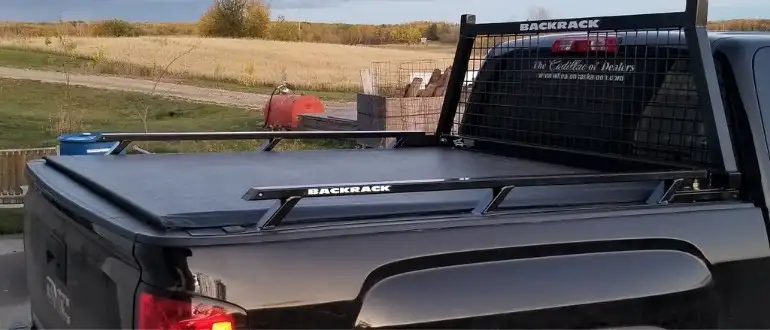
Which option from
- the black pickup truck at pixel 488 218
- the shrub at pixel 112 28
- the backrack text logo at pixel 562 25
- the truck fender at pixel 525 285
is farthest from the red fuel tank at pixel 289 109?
the shrub at pixel 112 28

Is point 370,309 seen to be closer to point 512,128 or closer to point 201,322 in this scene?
point 201,322

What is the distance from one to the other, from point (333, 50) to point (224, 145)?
50.8m

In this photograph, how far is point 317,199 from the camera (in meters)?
3.04

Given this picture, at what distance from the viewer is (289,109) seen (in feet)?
61.2

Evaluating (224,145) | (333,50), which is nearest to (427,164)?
(224,145)

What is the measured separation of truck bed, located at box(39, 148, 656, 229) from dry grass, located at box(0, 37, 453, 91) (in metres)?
29.4

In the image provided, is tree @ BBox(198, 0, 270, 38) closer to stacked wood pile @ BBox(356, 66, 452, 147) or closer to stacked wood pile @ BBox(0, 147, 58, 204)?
stacked wood pile @ BBox(356, 66, 452, 147)

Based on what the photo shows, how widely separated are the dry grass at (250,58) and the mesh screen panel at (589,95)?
2875 cm

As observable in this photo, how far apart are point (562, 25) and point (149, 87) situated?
99.0 ft

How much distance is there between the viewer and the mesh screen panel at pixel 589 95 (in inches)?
154

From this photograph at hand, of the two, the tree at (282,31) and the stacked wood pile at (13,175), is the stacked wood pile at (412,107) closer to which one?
the stacked wood pile at (13,175)

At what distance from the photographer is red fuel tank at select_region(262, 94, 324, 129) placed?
60.8ft

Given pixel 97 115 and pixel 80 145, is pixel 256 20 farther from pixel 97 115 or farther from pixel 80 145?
pixel 80 145

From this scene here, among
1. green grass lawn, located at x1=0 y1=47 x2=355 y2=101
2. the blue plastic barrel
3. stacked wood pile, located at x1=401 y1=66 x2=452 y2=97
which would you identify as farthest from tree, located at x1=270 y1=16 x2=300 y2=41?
the blue plastic barrel
